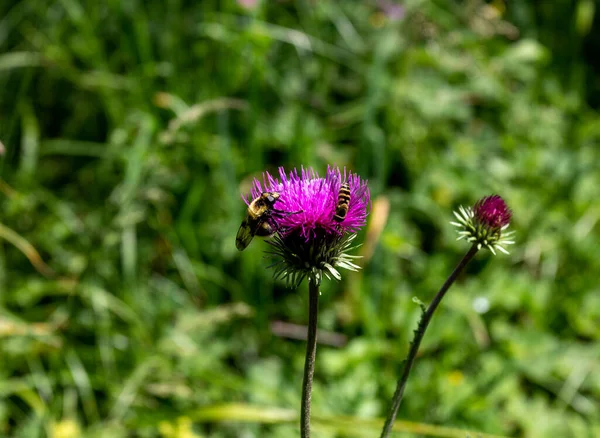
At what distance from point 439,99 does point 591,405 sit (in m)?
2.17

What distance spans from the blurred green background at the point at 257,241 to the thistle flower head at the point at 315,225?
1.20m

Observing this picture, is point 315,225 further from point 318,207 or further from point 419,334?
point 419,334

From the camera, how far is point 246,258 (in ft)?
11.2

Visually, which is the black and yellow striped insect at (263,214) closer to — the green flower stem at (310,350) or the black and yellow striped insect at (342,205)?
the black and yellow striped insect at (342,205)

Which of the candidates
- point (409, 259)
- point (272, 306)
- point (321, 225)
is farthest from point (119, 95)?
point (321, 225)

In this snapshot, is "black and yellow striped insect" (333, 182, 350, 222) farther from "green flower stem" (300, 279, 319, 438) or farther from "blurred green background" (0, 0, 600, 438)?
"blurred green background" (0, 0, 600, 438)

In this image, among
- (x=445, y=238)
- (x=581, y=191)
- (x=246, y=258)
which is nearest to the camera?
(x=246, y=258)

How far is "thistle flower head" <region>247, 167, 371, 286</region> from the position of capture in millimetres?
1377

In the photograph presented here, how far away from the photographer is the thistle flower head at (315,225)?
1377mm

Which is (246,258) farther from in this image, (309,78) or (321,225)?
(321,225)

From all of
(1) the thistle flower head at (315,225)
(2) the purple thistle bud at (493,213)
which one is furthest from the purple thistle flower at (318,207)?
(2) the purple thistle bud at (493,213)

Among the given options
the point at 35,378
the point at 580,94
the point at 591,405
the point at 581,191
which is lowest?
the point at 35,378

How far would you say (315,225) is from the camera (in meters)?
1.39

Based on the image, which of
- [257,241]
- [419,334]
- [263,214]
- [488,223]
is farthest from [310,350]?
[257,241]
